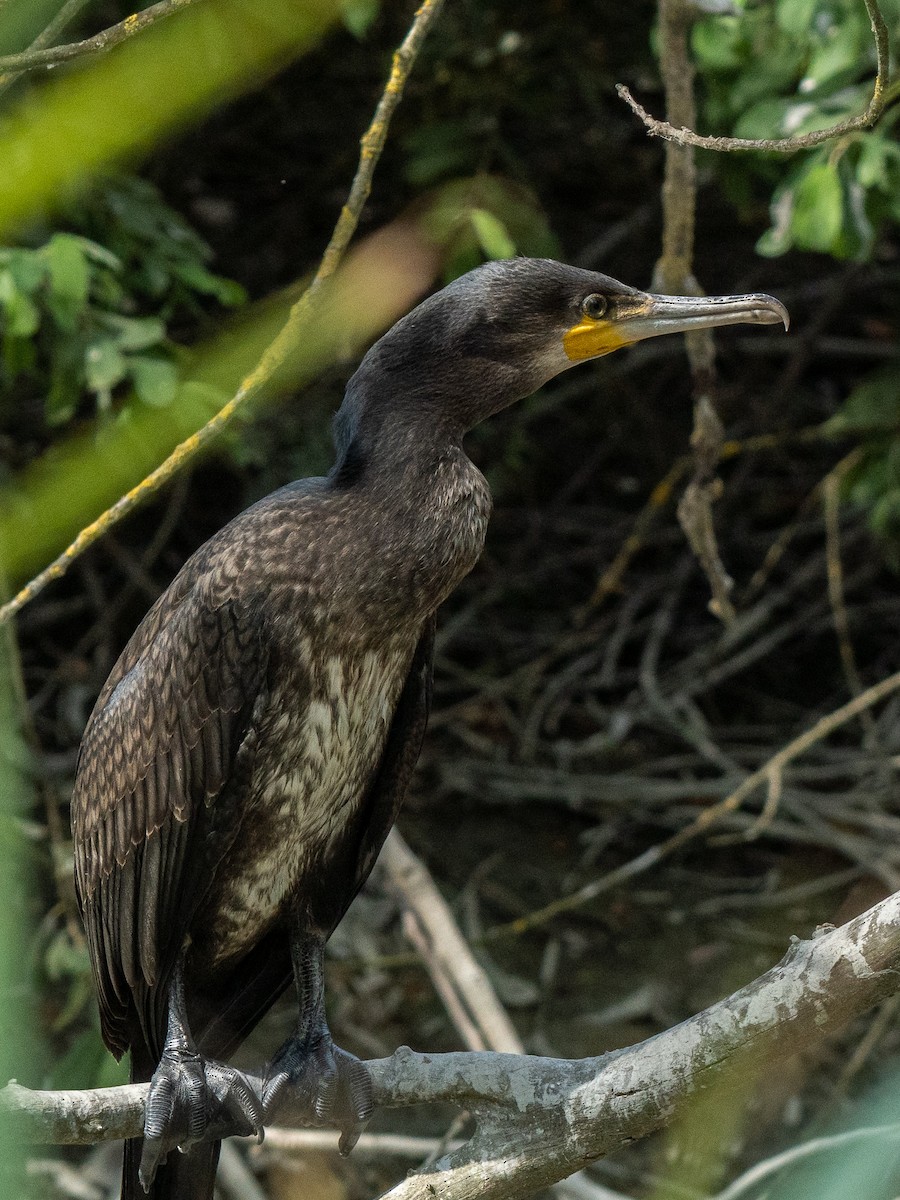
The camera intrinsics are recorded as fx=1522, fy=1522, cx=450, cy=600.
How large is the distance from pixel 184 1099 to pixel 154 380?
1.52 m

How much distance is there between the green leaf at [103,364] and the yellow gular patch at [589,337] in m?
1.22

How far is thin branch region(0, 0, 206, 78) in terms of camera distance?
1.58 metres

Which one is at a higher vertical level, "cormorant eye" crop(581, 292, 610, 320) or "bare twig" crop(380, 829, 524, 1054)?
"cormorant eye" crop(581, 292, 610, 320)

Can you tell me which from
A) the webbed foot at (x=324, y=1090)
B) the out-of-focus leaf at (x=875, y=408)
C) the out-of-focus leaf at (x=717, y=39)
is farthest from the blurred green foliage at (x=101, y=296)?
the out-of-focus leaf at (x=875, y=408)

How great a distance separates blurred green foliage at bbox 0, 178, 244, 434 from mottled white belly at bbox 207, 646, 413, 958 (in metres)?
1.08

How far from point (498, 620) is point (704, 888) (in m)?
1.06

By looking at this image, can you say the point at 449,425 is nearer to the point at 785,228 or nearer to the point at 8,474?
the point at 785,228

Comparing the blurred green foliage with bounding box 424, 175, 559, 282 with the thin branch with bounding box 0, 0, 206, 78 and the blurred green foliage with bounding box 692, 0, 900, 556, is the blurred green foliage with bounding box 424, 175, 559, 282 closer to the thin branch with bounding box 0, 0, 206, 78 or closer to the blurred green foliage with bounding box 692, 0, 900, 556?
the blurred green foliage with bounding box 692, 0, 900, 556

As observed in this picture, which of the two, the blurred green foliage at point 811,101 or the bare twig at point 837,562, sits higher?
the blurred green foliage at point 811,101

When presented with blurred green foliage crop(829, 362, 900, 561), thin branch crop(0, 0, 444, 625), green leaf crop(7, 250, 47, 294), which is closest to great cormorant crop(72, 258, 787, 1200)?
thin branch crop(0, 0, 444, 625)

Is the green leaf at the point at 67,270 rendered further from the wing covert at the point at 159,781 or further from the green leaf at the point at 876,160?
the green leaf at the point at 876,160

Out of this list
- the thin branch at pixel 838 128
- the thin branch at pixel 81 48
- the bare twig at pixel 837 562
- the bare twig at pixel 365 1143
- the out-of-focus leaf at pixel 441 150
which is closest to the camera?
the thin branch at pixel 81 48

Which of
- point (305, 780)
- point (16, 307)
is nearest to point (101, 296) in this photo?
point (16, 307)

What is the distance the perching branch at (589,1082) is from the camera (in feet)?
5.39
